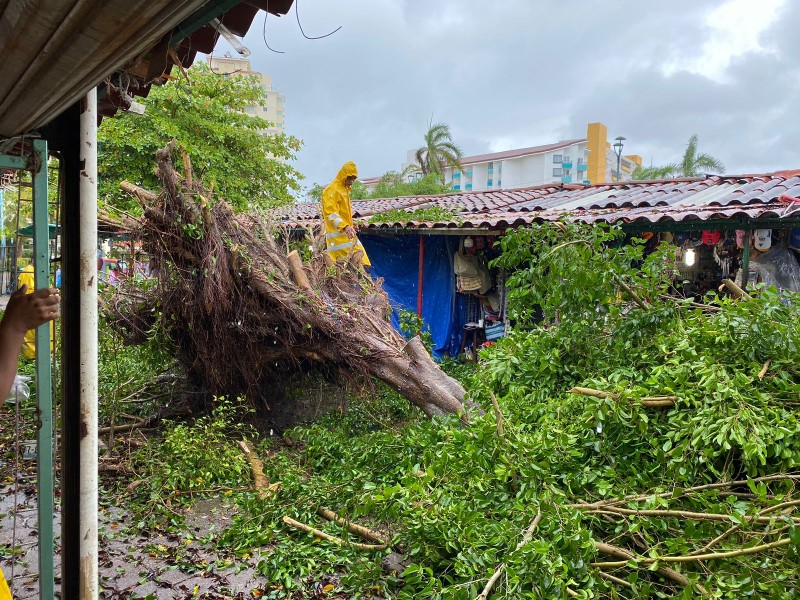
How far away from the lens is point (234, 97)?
13508mm

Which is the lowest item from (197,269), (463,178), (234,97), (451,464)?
(451,464)

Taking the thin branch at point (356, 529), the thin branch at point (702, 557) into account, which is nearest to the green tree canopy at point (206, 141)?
the thin branch at point (356, 529)

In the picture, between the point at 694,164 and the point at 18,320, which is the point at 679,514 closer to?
the point at 18,320

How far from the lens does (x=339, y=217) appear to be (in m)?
7.86

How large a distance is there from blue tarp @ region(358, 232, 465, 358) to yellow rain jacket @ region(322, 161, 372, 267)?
70.2 inches

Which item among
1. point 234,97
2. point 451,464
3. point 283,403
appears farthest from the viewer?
point 234,97

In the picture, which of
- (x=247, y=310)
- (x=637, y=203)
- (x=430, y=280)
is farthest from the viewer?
(x=430, y=280)

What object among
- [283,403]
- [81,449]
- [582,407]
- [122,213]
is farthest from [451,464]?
[122,213]

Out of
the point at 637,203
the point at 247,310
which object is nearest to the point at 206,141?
the point at 247,310

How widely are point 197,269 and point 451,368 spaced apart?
4454 millimetres

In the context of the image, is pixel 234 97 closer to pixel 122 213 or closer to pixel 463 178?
pixel 122 213

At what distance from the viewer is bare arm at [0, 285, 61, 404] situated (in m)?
2.26

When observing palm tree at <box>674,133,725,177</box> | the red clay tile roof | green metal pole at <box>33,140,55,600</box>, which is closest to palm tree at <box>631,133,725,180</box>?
palm tree at <box>674,133,725,177</box>

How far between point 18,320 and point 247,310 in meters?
3.32
